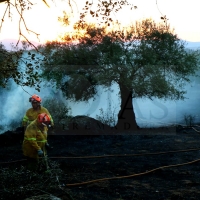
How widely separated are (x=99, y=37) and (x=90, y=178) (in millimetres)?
9394

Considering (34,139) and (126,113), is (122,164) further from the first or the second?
(126,113)

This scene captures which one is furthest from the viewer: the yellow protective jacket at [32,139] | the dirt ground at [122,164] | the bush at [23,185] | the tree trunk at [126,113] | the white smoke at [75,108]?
the white smoke at [75,108]

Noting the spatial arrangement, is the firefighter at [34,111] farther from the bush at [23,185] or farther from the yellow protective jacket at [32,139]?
the bush at [23,185]

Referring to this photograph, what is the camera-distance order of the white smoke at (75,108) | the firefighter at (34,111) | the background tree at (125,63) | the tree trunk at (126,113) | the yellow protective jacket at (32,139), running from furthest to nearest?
1. the white smoke at (75,108)
2. the tree trunk at (126,113)
3. the background tree at (125,63)
4. the firefighter at (34,111)
5. the yellow protective jacket at (32,139)

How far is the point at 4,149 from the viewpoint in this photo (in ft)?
38.8

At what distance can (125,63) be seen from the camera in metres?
15.0

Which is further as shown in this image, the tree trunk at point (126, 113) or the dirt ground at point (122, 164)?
the tree trunk at point (126, 113)

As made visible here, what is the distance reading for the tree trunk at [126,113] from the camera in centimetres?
1592

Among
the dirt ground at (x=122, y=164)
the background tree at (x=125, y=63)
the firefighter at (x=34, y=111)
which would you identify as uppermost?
the background tree at (x=125, y=63)

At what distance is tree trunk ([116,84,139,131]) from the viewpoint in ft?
52.2

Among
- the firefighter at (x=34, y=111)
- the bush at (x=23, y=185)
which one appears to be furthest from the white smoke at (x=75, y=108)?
the bush at (x=23, y=185)

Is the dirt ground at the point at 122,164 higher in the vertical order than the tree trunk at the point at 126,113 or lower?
lower

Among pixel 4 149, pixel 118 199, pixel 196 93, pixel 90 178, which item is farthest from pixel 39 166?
pixel 196 93

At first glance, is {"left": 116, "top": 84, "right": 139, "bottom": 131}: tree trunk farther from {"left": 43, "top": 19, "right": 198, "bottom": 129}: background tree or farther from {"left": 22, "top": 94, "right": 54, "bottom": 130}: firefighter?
{"left": 22, "top": 94, "right": 54, "bottom": 130}: firefighter
